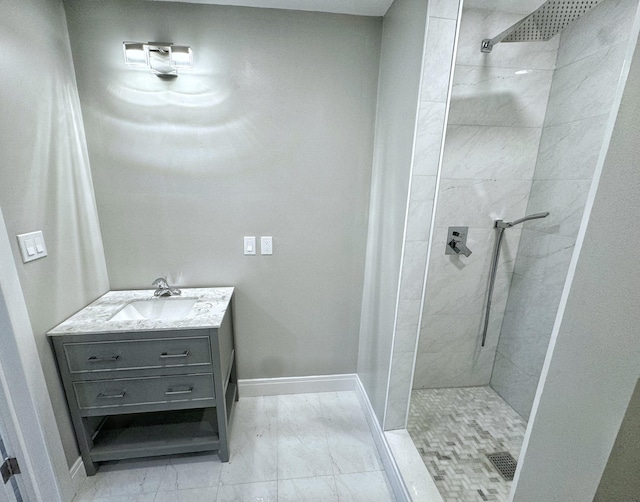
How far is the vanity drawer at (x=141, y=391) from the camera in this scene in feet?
4.46

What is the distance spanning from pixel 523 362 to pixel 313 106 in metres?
2.18

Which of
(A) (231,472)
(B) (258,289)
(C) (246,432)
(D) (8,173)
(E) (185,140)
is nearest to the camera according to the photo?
(D) (8,173)

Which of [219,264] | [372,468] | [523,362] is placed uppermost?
[219,264]

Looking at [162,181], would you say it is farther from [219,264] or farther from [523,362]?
[523,362]

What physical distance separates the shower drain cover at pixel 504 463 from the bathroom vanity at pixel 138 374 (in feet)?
5.07

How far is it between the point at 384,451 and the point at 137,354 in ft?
4.76

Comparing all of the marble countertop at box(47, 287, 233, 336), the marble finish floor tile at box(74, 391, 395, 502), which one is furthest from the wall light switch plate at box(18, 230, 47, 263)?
the marble finish floor tile at box(74, 391, 395, 502)

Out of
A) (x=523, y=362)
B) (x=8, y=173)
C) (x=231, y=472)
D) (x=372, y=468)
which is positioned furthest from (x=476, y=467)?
(x=8, y=173)

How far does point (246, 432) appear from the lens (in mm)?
1767

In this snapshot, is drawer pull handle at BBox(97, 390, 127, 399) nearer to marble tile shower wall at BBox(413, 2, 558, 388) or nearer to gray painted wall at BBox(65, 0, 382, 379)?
gray painted wall at BBox(65, 0, 382, 379)

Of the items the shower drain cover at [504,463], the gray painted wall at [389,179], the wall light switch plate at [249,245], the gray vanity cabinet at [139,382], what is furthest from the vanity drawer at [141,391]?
the shower drain cover at [504,463]

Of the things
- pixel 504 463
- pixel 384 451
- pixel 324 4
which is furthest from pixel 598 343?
pixel 324 4

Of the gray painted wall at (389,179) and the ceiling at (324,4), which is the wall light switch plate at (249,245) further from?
the ceiling at (324,4)

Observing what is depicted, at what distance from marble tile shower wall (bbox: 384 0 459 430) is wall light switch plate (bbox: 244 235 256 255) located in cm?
98
